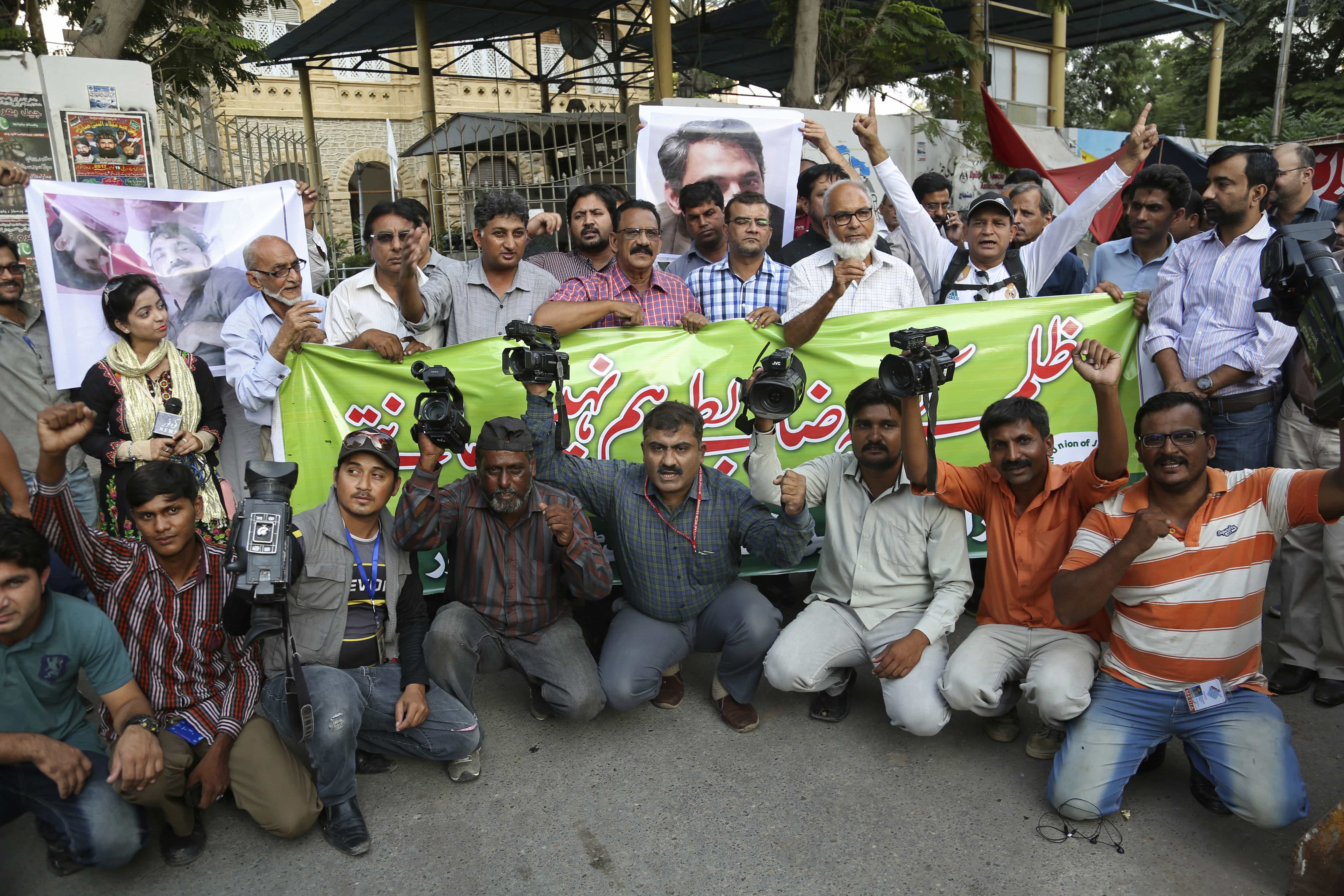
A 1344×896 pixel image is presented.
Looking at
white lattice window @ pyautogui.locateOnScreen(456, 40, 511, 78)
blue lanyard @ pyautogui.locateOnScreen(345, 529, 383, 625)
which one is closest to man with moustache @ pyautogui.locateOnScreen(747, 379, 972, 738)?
blue lanyard @ pyautogui.locateOnScreen(345, 529, 383, 625)

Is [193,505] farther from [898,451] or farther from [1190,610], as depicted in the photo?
[1190,610]

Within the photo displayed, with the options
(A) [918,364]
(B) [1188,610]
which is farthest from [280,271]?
(B) [1188,610]

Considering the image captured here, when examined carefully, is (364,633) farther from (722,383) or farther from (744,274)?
(744,274)

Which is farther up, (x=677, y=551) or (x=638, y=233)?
(x=638, y=233)

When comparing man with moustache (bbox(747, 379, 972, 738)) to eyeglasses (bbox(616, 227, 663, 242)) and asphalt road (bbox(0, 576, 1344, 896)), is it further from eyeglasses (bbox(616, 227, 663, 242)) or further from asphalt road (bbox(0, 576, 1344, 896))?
eyeglasses (bbox(616, 227, 663, 242))

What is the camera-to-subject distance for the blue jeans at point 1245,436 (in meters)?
4.08

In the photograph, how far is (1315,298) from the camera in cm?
263

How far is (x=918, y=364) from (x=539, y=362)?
148 centimetres

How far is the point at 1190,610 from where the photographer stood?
3.14 metres

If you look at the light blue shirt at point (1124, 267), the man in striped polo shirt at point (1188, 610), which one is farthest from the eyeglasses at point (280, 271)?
the light blue shirt at point (1124, 267)

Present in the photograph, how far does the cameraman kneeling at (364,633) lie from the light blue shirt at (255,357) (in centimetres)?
96

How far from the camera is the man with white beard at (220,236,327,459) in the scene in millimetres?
4316

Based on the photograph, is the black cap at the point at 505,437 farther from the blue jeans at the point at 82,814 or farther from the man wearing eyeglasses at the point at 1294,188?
the man wearing eyeglasses at the point at 1294,188

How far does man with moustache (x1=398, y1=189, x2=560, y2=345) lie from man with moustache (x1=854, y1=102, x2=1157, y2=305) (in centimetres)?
176
